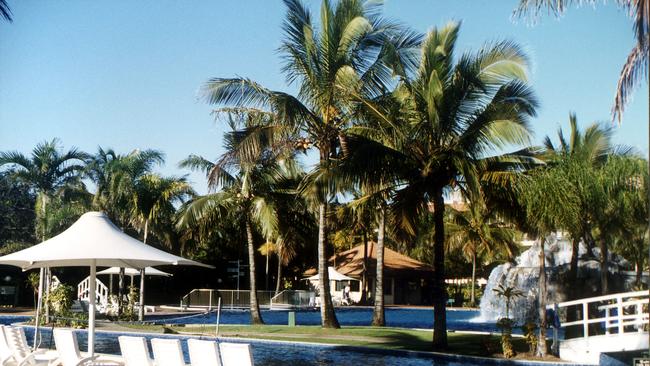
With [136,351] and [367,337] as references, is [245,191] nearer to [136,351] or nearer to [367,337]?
[367,337]

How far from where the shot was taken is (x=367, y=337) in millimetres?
20547

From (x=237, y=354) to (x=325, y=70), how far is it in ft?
44.3

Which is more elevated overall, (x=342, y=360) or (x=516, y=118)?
(x=516, y=118)

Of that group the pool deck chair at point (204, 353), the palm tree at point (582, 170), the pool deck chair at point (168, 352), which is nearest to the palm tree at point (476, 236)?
the palm tree at point (582, 170)

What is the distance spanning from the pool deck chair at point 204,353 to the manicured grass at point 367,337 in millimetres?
8865

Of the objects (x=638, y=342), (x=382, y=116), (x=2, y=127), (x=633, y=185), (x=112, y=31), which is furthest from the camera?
(x=2, y=127)

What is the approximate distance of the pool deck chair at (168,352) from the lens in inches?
410

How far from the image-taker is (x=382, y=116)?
19297mm

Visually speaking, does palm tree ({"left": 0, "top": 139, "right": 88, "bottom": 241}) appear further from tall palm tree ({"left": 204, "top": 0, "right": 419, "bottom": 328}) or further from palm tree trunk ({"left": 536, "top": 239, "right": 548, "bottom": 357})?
palm tree trunk ({"left": 536, "top": 239, "right": 548, "bottom": 357})

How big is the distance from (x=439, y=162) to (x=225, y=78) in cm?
763

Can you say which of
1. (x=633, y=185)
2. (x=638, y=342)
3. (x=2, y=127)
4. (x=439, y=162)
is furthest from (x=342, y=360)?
(x=2, y=127)

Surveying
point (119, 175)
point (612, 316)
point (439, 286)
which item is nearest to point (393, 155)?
point (439, 286)

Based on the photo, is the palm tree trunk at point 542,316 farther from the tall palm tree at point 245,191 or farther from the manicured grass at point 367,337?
the tall palm tree at point 245,191

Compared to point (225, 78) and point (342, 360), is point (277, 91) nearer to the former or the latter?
point (225, 78)
